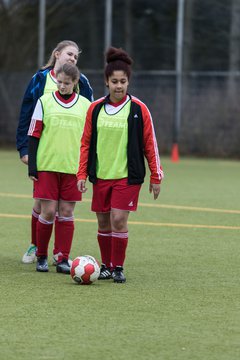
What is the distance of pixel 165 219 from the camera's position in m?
12.1

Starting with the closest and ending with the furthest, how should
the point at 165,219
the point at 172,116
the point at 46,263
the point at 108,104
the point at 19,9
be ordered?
1. the point at 108,104
2. the point at 46,263
3. the point at 165,219
4. the point at 172,116
5. the point at 19,9

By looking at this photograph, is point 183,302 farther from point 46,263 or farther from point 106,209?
point 46,263

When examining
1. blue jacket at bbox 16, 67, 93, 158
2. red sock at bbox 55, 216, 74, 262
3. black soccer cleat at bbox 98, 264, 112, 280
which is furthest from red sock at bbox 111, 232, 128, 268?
blue jacket at bbox 16, 67, 93, 158

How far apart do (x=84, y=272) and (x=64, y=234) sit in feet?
2.97

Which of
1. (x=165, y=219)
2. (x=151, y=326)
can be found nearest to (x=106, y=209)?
(x=151, y=326)

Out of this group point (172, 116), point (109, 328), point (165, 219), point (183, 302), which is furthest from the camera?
point (172, 116)

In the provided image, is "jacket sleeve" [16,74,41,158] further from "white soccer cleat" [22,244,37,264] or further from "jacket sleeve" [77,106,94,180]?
"jacket sleeve" [77,106,94,180]

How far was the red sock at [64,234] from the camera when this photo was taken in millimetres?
8516

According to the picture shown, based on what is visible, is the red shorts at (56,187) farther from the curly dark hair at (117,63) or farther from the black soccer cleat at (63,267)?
the curly dark hair at (117,63)

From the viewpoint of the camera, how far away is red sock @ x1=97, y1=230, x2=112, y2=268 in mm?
8156

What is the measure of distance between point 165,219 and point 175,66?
15.7 meters

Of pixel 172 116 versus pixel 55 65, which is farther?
pixel 172 116

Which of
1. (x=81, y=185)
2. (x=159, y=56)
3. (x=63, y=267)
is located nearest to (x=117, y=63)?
(x=81, y=185)

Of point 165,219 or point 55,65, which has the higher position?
point 55,65
